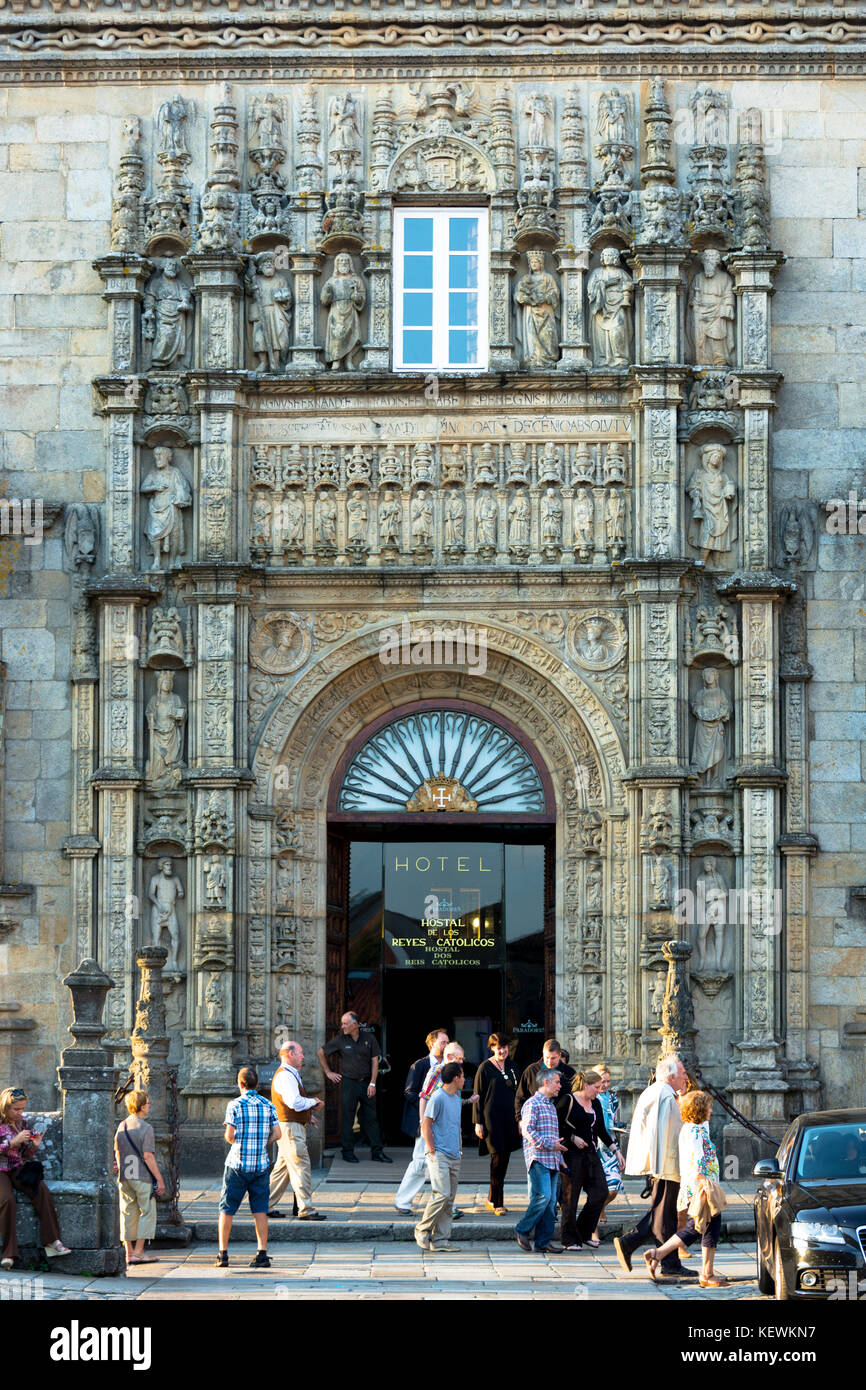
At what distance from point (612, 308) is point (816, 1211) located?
12.5 meters

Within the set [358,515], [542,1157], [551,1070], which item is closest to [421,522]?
[358,515]

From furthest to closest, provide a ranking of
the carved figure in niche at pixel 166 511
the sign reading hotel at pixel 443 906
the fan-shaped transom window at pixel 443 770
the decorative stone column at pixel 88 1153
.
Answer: the sign reading hotel at pixel 443 906 < the fan-shaped transom window at pixel 443 770 < the carved figure in niche at pixel 166 511 < the decorative stone column at pixel 88 1153

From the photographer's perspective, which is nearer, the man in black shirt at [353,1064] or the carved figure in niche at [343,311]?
the man in black shirt at [353,1064]

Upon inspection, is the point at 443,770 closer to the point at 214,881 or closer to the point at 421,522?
the point at 421,522

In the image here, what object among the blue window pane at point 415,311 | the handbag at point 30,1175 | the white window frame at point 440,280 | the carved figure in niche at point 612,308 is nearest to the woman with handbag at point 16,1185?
the handbag at point 30,1175

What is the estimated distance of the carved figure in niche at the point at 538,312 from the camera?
23.0 meters

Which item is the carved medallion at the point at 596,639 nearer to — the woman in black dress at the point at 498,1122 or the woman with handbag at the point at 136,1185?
the woman in black dress at the point at 498,1122

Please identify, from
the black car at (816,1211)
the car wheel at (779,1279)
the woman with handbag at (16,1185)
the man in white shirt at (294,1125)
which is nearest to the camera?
the black car at (816,1211)

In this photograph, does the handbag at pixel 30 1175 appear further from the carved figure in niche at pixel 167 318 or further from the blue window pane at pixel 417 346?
the blue window pane at pixel 417 346

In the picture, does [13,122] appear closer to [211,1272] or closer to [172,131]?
[172,131]

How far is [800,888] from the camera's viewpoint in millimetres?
22188

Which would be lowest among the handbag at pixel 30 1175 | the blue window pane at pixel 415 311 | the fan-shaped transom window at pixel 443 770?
the handbag at pixel 30 1175

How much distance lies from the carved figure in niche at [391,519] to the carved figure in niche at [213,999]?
5.05 meters

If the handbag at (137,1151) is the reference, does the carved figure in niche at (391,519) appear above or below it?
above
